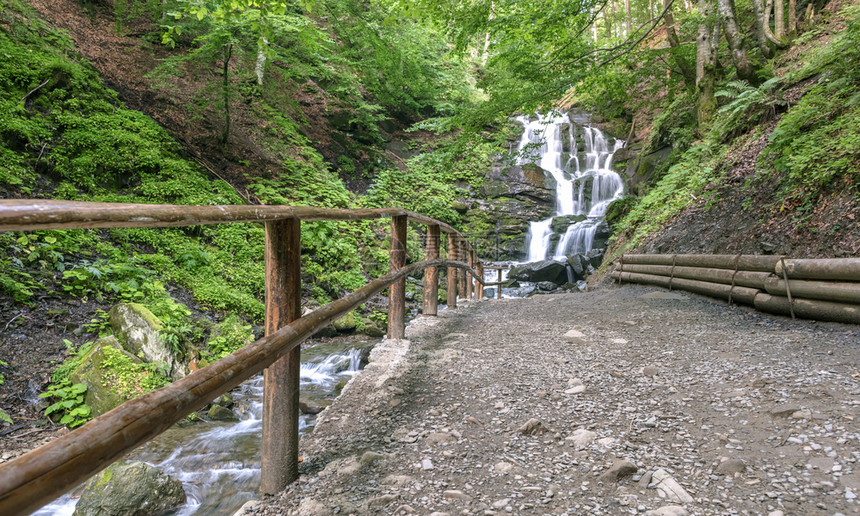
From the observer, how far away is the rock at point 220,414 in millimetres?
4129

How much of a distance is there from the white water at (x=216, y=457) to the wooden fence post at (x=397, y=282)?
1.12 m

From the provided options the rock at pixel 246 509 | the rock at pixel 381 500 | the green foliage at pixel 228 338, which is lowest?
the green foliage at pixel 228 338

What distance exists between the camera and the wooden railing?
0.79 meters

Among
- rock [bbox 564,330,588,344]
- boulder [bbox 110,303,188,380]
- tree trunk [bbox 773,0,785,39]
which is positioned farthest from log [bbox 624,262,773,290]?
tree trunk [bbox 773,0,785,39]

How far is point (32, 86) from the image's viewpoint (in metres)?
7.29

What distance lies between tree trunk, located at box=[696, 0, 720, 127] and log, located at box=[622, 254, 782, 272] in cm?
444

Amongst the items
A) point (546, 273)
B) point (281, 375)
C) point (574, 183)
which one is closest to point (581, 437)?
point (281, 375)

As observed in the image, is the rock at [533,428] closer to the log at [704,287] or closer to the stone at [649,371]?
the stone at [649,371]

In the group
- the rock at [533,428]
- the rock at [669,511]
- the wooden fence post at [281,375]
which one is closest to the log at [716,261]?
the rock at [533,428]

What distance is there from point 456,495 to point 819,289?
4.04 metres

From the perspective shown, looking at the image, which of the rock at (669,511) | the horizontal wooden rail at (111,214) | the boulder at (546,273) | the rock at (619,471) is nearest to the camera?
the horizontal wooden rail at (111,214)

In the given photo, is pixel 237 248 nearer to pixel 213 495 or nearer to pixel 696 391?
pixel 213 495

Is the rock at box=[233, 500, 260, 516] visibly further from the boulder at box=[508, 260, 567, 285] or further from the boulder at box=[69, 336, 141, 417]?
the boulder at box=[508, 260, 567, 285]

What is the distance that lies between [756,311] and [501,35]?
19.5 ft
